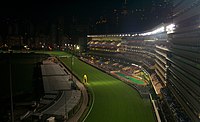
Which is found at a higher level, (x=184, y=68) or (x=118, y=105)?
(x=184, y=68)

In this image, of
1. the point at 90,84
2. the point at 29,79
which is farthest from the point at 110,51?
the point at 90,84

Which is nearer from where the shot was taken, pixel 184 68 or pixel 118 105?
pixel 184 68

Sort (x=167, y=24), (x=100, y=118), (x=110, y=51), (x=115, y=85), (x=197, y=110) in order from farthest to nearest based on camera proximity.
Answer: (x=110, y=51) → (x=115, y=85) → (x=167, y=24) → (x=100, y=118) → (x=197, y=110)

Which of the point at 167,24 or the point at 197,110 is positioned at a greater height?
the point at 167,24

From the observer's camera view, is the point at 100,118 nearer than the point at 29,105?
Yes

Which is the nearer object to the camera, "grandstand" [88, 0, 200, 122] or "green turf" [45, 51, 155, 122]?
"grandstand" [88, 0, 200, 122]

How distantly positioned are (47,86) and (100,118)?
8838 millimetres

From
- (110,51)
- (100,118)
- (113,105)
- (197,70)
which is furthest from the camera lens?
(110,51)

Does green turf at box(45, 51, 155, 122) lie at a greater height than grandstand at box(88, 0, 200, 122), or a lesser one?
lesser

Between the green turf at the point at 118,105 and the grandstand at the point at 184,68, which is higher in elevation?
the grandstand at the point at 184,68

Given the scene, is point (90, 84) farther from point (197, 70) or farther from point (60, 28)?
point (60, 28)

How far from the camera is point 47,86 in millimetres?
17922

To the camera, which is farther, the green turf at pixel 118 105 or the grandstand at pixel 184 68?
the green turf at pixel 118 105

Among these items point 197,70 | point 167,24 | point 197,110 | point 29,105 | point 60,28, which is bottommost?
point 29,105
